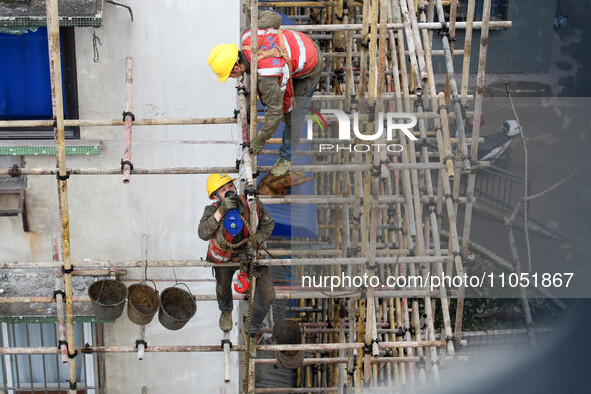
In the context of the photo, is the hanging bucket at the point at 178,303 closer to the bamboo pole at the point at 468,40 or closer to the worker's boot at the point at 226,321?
the worker's boot at the point at 226,321

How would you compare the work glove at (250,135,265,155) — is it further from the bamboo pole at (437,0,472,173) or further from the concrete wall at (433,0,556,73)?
the concrete wall at (433,0,556,73)

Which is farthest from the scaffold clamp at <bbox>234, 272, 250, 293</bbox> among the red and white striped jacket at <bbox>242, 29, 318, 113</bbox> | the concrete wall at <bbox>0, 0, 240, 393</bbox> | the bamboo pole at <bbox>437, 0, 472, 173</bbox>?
the bamboo pole at <bbox>437, 0, 472, 173</bbox>

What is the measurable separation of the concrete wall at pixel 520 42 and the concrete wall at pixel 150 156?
17160mm

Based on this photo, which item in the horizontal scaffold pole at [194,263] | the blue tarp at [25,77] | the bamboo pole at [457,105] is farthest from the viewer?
the blue tarp at [25,77]

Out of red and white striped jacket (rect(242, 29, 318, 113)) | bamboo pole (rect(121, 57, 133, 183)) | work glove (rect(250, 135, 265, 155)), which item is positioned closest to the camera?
red and white striped jacket (rect(242, 29, 318, 113))

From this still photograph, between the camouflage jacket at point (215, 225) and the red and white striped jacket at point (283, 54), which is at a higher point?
the red and white striped jacket at point (283, 54)

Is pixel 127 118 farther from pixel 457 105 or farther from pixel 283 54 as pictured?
pixel 457 105

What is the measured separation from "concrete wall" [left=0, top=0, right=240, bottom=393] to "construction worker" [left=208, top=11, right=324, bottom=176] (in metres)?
1.52

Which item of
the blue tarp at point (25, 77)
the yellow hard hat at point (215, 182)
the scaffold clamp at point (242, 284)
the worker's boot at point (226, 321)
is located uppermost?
the blue tarp at point (25, 77)

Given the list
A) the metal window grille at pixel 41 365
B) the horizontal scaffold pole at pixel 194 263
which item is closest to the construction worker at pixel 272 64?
the horizontal scaffold pole at pixel 194 263

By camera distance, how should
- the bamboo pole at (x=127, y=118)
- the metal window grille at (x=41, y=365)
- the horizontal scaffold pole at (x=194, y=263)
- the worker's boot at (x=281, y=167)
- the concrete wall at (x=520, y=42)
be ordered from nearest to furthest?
the bamboo pole at (x=127, y=118), the horizontal scaffold pole at (x=194, y=263), the worker's boot at (x=281, y=167), the metal window grille at (x=41, y=365), the concrete wall at (x=520, y=42)

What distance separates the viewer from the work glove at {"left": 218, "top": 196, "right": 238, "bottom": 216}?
7.37m

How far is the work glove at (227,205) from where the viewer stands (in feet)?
24.2

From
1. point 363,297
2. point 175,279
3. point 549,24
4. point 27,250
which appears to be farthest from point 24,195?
point 549,24
